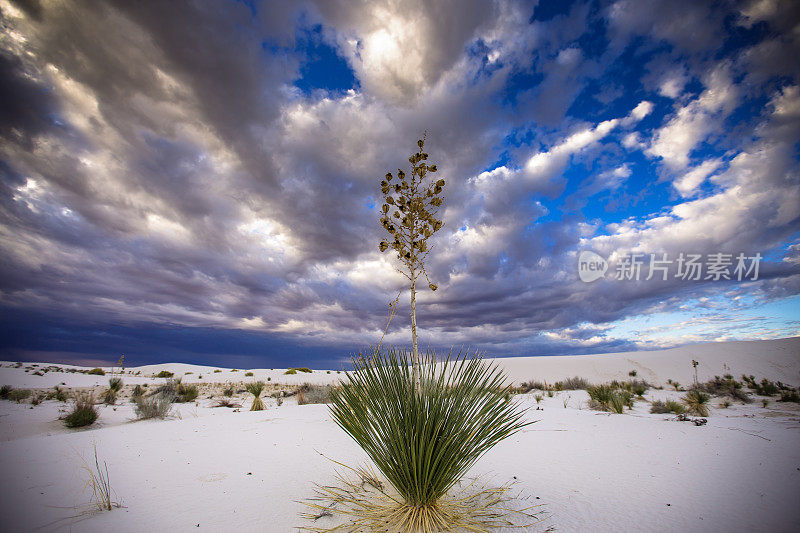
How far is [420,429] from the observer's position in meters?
2.48

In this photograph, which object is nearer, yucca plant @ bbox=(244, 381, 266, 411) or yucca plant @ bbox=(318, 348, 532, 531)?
yucca plant @ bbox=(318, 348, 532, 531)

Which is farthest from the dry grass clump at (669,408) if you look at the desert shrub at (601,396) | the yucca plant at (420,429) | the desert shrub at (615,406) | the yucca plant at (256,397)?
the yucca plant at (256,397)

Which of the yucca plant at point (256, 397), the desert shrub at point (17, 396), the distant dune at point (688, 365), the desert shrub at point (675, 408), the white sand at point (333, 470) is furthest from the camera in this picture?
the distant dune at point (688, 365)

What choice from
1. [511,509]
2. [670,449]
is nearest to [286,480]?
[511,509]

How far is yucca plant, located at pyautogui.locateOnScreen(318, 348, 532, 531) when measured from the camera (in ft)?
8.00

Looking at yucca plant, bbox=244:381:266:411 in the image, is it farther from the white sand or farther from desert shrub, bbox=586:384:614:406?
desert shrub, bbox=586:384:614:406

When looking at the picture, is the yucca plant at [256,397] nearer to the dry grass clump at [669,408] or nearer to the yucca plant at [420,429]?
the yucca plant at [420,429]

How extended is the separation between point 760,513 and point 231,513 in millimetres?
4392

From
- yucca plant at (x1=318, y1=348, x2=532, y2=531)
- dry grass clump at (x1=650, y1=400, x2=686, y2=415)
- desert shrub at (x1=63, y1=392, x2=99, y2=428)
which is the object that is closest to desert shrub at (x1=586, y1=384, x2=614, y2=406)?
dry grass clump at (x1=650, y1=400, x2=686, y2=415)

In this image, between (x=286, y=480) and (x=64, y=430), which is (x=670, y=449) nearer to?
(x=286, y=480)

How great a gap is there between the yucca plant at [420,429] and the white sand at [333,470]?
0.77 metres

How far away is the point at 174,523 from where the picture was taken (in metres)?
2.63

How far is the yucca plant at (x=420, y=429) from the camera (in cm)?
244

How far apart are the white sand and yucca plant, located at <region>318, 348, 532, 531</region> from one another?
2.53 ft
